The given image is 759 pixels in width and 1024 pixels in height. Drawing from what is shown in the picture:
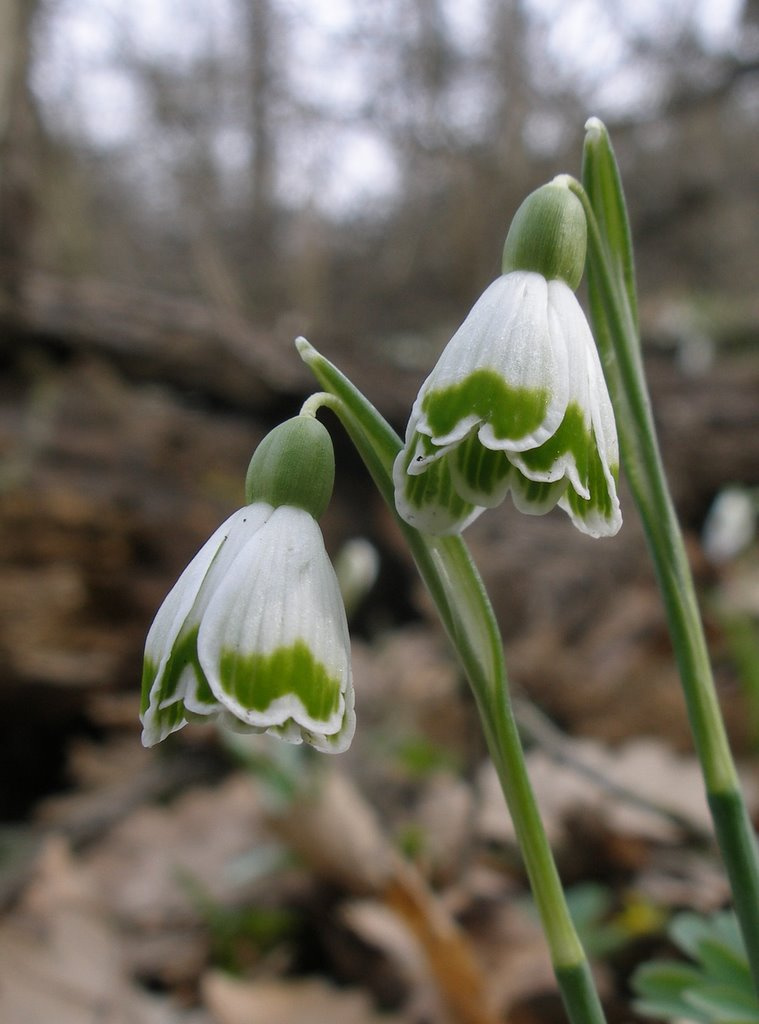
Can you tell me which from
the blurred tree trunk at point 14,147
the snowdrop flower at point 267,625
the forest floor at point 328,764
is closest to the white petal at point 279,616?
the snowdrop flower at point 267,625

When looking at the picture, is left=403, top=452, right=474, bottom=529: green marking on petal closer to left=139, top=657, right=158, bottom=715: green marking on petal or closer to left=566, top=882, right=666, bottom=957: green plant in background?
left=139, top=657, right=158, bottom=715: green marking on petal

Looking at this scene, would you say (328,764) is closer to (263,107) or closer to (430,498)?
(430,498)

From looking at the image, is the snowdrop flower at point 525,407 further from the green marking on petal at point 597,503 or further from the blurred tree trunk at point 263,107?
the blurred tree trunk at point 263,107

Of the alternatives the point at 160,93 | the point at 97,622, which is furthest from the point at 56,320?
the point at 160,93

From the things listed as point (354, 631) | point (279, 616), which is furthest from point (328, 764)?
point (279, 616)

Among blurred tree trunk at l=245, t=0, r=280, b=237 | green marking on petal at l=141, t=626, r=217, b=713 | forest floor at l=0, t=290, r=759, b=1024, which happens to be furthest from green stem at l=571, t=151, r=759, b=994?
blurred tree trunk at l=245, t=0, r=280, b=237
